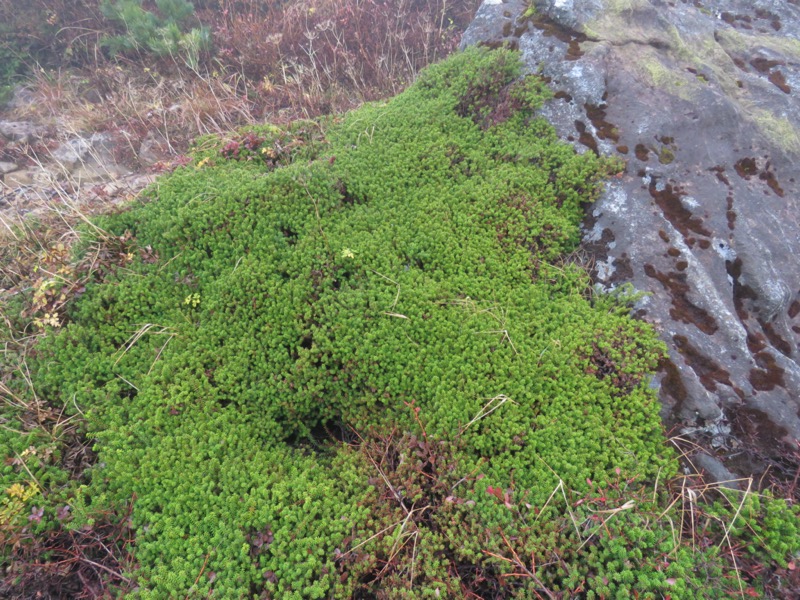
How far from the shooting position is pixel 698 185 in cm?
497

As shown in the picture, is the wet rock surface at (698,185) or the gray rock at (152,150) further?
the gray rock at (152,150)

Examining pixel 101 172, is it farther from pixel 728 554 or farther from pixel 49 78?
pixel 728 554

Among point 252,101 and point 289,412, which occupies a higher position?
point 252,101

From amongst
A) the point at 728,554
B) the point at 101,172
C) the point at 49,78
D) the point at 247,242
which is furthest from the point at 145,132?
the point at 728,554

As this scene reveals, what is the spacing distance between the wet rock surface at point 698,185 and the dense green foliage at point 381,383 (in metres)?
0.41

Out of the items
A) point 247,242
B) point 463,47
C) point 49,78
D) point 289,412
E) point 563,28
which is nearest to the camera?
point 289,412

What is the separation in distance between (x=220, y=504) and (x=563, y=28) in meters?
6.94

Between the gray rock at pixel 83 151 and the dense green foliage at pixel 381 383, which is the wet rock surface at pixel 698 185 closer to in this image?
the dense green foliage at pixel 381 383

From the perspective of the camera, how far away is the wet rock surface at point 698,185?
3.86 m

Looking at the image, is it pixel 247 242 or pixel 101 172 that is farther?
pixel 101 172

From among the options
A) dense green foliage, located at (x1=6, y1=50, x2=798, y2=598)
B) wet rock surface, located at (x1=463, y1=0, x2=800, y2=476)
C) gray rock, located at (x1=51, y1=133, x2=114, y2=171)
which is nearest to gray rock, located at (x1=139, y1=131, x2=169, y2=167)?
gray rock, located at (x1=51, y1=133, x2=114, y2=171)

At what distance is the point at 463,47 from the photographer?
6.71 meters

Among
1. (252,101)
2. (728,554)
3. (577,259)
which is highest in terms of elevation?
(252,101)

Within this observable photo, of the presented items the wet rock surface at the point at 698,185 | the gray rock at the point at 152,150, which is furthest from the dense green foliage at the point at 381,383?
the gray rock at the point at 152,150
